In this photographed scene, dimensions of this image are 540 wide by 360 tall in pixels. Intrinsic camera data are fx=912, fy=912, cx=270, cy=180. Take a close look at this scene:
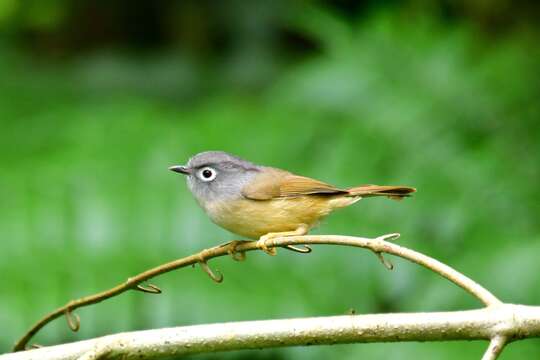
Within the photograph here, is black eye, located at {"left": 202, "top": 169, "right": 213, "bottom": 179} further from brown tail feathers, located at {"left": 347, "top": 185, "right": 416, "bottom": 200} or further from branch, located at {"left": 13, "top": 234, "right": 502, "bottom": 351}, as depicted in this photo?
branch, located at {"left": 13, "top": 234, "right": 502, "bottom": 351}

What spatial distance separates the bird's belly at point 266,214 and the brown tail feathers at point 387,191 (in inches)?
8.0

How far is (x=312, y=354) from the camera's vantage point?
13.8ft

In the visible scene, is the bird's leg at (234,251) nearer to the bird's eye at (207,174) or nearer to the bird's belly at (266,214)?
the bird's belly at (266,214)

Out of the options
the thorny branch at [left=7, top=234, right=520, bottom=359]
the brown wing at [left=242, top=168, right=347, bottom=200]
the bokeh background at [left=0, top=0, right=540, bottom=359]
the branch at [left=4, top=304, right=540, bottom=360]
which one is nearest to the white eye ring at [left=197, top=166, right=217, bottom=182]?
the brown wing at [left=242, top=168, right=347, bottom=200]

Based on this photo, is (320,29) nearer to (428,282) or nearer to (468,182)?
(468,182)

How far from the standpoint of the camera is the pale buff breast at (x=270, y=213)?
2.97 metres

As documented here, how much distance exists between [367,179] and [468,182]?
511 millimetres

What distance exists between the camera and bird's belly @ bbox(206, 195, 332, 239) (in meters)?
2.96

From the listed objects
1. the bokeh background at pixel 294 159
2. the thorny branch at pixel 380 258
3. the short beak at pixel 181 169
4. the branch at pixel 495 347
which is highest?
the bokeh background at pixel 294 159

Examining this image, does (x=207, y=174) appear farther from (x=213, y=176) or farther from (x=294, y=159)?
(x=294, y=159)

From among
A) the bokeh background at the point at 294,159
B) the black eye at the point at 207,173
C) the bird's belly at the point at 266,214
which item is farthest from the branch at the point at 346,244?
the bokeh background at the point at 294,159

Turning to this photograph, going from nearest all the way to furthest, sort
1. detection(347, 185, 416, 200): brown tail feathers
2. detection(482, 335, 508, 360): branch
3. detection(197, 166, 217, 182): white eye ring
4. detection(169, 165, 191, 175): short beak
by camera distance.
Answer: detection(482, 335, 508, 360): branch → detection(347, 185, 416, 200): brown tail feathers → detection(169, 165, 191, 175): short beak → detection(197, 166, 217, 182): white eye ring

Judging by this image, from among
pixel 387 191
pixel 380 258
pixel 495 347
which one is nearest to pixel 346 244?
pixel 380 258

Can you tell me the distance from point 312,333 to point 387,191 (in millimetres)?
928
